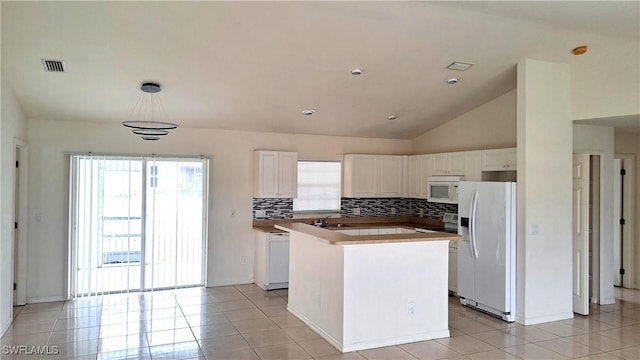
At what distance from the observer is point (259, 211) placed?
7184mm

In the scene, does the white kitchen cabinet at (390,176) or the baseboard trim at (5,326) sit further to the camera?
the white kitchen cabinet at (390,176)

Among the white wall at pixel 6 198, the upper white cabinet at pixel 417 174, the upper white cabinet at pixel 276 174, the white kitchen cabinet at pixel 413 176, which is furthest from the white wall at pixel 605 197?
the white wall at pixel 6 198

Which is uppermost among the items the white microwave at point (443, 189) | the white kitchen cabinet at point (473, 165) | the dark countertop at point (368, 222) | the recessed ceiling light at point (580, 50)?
the recessed ceiling light at point (580, 50)

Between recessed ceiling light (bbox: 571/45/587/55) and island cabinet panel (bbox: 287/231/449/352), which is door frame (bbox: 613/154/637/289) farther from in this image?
island cabinet panel (bbox: 287/231/449/352)

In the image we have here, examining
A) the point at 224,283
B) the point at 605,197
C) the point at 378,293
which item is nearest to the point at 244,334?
the point at 378,293

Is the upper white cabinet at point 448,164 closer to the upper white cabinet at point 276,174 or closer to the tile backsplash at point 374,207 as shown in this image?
the tile backsplash at point 374,207

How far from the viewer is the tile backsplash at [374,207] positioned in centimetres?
723

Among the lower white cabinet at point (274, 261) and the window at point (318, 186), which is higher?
the window at point (318, 186)

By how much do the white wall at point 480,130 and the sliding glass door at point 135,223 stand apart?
3.84 meters

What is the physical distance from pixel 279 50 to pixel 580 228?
4313 millimetres

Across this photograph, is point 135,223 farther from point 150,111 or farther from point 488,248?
point 488,248

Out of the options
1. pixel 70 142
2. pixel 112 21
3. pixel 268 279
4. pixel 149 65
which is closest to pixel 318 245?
pixel 268 279

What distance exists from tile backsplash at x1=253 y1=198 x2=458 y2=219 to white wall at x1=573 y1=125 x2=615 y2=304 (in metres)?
1.98

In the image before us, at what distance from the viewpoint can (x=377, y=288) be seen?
4.41 metres
